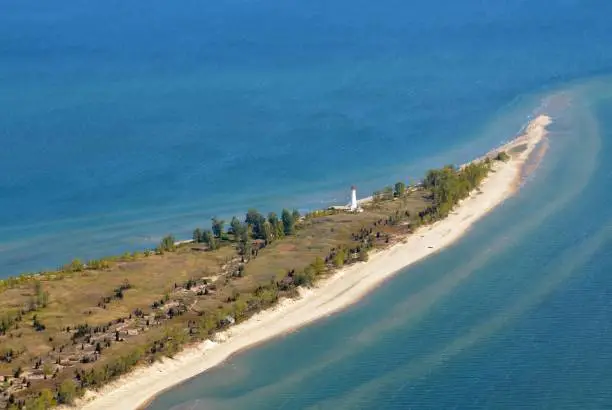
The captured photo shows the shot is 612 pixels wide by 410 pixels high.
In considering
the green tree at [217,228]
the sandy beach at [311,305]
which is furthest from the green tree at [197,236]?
the sandy beach at [311,305]

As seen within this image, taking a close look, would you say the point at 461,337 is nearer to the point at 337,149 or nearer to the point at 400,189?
the point at 400,189

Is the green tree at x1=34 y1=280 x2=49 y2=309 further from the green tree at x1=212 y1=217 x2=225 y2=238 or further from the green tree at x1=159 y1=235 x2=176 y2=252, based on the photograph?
the green tree at x1=212 y1=217 x2=225 y2=238

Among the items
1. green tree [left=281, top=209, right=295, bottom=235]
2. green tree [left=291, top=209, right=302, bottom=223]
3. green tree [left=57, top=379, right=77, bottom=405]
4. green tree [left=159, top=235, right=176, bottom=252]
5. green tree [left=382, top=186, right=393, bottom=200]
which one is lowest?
green tree [left=57, top=379, right=77, bottom=405]

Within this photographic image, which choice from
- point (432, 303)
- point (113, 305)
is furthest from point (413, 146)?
point (113, 305)

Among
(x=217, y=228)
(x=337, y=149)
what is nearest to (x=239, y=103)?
(x=337, y=149)

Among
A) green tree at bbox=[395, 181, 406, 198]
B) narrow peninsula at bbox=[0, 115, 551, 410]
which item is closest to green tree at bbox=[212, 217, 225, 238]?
narrow peninsula at bbox=[0, 115, 551, 410]

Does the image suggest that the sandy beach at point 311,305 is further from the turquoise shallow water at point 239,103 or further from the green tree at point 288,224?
the turquoise shallow water at point 239,103
